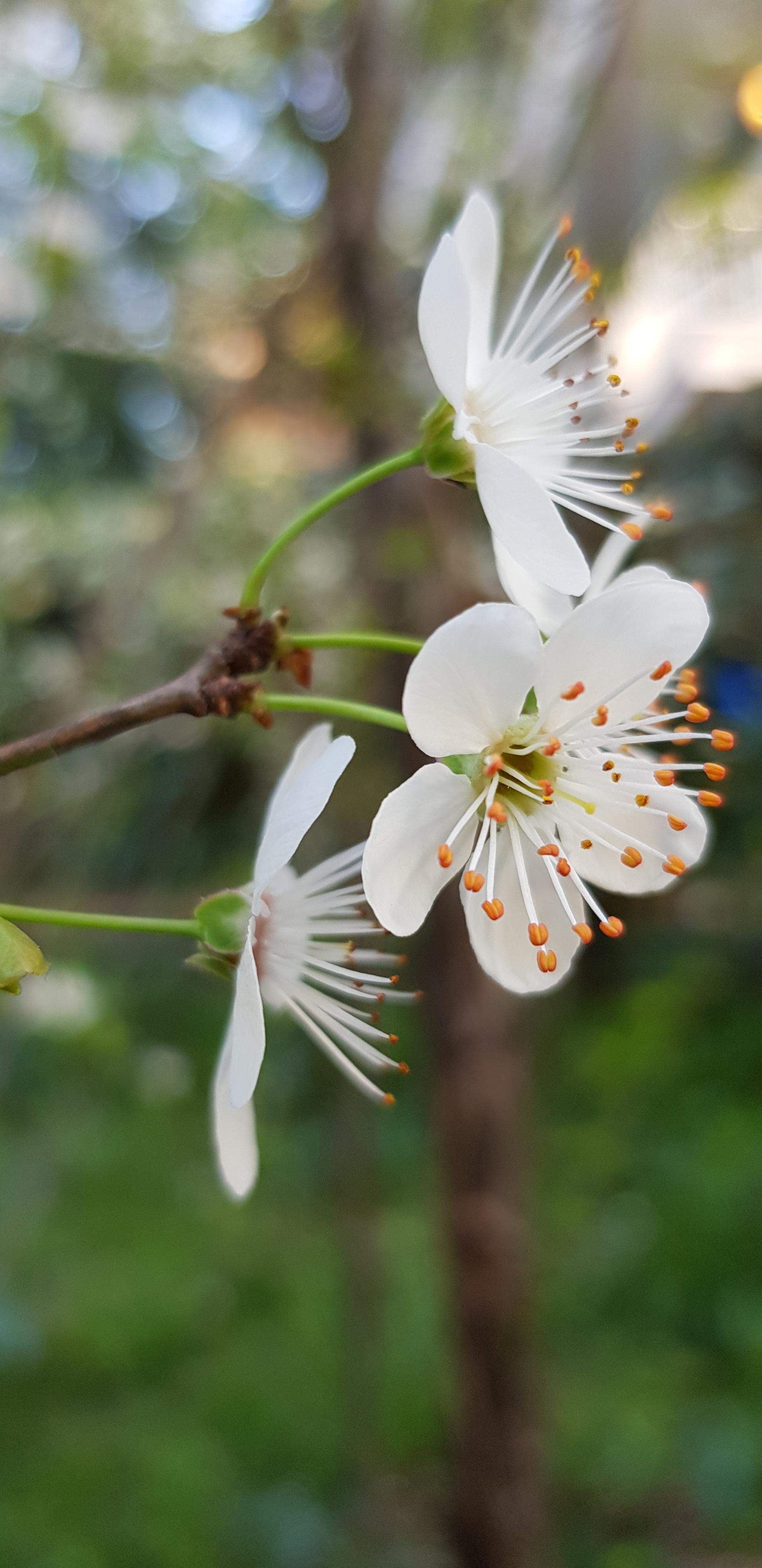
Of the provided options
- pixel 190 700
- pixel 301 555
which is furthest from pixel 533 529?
pixel 301 555

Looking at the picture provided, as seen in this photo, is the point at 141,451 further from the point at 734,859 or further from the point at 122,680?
the point at 734,859

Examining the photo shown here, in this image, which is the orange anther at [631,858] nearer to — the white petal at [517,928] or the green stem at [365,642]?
the white petal at [517,928]

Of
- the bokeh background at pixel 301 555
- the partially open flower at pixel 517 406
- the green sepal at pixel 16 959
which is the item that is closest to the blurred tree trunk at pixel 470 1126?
the bokeh background at pixel 301 555

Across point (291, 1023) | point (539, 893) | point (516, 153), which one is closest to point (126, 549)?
point (516, 153)

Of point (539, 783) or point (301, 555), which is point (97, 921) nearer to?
point (539, 783)

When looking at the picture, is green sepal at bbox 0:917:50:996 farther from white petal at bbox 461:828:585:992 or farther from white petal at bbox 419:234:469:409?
white petal at bbox 419:234:469:409

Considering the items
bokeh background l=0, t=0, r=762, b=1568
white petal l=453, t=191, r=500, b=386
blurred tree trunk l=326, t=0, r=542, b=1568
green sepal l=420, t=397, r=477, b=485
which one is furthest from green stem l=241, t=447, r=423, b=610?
blurred tree trunk l=326, t=0, r=542, b=1568
